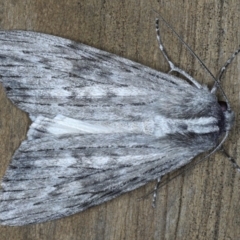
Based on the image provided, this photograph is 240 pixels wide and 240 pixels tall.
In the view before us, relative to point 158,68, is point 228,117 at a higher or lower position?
lower

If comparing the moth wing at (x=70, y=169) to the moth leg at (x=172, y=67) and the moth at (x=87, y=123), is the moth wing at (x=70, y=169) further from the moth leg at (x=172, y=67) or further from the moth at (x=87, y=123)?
the moth leg at (x=172, y=67)

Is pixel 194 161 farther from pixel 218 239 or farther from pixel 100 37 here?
pixel 100 37

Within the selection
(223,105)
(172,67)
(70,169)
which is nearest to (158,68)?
(172,67)

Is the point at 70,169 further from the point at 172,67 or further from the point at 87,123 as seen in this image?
the point at 172,67

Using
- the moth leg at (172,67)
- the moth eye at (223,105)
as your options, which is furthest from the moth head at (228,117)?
the moth leg at (172,67)

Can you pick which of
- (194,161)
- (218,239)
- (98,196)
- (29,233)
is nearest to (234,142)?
(194,161)

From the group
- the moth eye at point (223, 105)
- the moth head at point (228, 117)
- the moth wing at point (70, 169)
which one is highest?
the moth eye at point (223, 105)

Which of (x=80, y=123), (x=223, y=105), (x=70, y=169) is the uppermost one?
(x=223, y=105)
